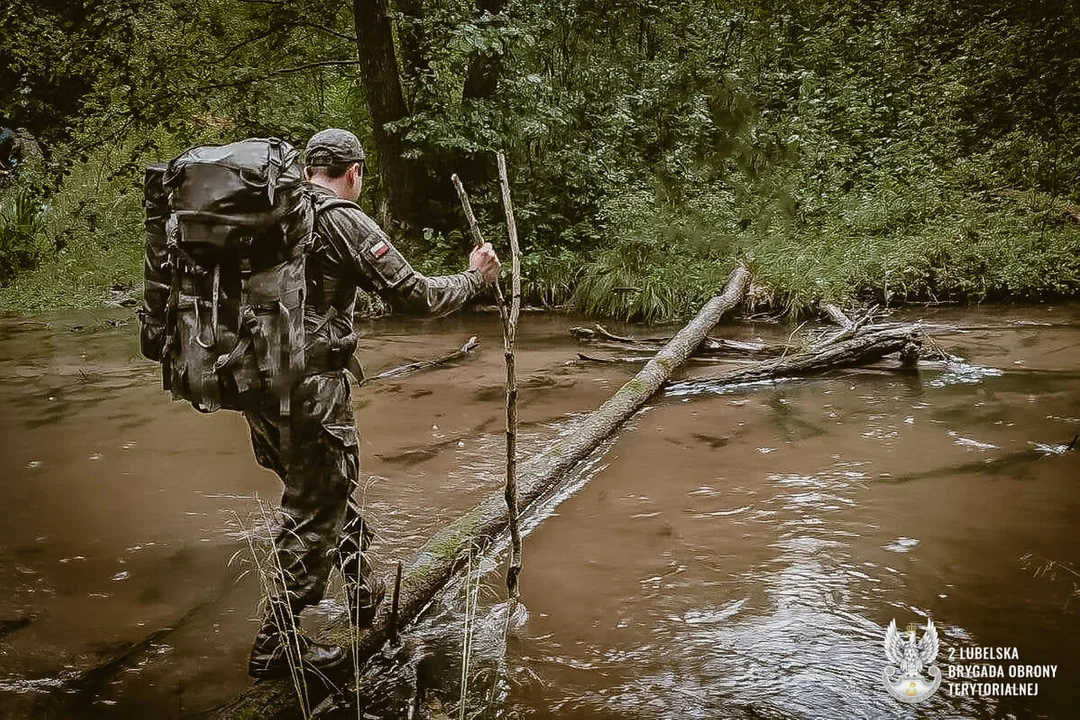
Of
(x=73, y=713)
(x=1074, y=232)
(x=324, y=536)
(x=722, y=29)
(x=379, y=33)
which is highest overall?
(x=722, y=29)

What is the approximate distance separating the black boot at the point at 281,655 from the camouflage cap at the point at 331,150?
178 centimetres

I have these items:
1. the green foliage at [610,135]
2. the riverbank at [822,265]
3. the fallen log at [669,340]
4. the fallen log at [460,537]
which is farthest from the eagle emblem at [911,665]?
the riverbank at [822,265]

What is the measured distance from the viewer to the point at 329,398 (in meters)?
3.10

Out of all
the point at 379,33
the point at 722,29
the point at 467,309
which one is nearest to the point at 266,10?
the point at 379,33

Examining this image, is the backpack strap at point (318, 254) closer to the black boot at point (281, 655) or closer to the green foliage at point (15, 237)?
the black boot at point (281, 655)

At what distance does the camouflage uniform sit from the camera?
121 inches

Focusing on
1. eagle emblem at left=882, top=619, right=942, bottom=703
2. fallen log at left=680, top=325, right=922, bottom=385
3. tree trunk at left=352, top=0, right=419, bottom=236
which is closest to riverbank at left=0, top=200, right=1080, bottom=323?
tree trunk at left=352, top=0, right=419, bottom=236

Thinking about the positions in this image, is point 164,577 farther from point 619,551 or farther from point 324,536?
point 619,551

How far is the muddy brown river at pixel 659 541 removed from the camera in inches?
124

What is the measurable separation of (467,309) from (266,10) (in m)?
5.81

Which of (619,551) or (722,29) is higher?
(722,29)

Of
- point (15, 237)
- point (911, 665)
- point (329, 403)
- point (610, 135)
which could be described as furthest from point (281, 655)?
point (15, 237)

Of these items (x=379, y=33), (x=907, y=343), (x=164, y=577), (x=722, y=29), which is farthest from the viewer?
(x=722, y=29)

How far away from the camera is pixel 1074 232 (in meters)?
11.4
